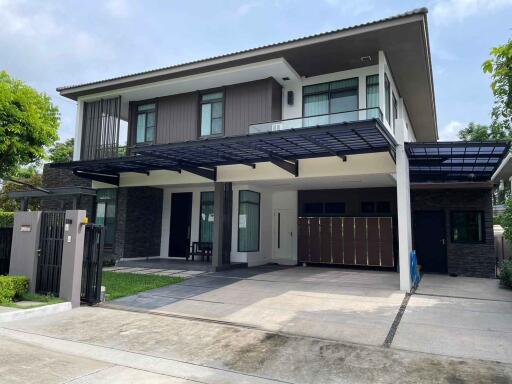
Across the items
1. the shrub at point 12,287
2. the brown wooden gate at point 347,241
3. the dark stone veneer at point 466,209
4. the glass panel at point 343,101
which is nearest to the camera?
the shrub at point 12,287

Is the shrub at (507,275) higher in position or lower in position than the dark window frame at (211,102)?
lower

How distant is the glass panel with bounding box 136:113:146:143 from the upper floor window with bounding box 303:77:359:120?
6.54 m

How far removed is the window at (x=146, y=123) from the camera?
15.2 m

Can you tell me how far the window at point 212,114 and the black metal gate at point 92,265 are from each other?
6030 millimetres

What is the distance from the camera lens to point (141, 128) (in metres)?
15.4

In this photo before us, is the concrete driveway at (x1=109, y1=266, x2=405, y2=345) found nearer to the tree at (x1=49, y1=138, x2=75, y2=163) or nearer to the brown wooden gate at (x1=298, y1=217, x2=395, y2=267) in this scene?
the brown wooden gate at (x1=298, y1=217, x2=395, y2=267)

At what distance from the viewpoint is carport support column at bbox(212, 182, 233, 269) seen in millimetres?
13320

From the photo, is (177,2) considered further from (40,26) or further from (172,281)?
(172,281)

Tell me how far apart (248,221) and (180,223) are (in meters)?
3.51

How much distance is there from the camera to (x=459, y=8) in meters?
7.26

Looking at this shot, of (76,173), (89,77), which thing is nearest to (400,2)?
(89,77)

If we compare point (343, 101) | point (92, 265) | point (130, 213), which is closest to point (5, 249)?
point (92, 265)

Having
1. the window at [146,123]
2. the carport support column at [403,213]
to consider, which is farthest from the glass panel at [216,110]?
the carport support column at [403,213]

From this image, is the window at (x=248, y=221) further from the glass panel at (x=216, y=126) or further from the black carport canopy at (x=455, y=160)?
the black carport canopy at (x=455, y=160)
